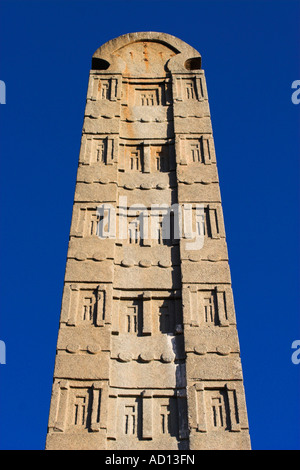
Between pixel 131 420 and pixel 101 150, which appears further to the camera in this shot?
pixel 101 150

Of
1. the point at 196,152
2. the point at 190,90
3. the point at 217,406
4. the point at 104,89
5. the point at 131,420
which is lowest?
the point at 131,420

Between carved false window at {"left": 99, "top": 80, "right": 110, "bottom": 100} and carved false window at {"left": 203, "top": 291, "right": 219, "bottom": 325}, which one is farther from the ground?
carved false window at {"left": 99, "top": 80, "right": 110, "bottom": 100}

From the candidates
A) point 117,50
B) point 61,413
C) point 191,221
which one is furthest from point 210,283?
point 117,50

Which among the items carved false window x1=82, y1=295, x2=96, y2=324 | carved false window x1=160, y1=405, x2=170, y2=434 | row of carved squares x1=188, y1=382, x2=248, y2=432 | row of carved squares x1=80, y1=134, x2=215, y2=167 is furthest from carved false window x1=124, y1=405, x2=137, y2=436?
row of carved squares x1=80, y1=134, x2=215, y2=167

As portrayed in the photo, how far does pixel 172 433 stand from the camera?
6051mm

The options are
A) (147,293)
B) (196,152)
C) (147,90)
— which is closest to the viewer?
(147,293)

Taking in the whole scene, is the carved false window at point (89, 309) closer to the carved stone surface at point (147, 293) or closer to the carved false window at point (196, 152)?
the carved stone surface at point (147, 293)

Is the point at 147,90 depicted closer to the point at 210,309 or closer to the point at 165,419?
the point at 210,309

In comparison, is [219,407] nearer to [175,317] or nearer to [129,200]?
[175,317]

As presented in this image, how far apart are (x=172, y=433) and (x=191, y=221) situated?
2.88 m

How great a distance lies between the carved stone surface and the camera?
6086 mm

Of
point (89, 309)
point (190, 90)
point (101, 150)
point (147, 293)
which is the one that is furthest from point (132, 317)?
point (190, 90)

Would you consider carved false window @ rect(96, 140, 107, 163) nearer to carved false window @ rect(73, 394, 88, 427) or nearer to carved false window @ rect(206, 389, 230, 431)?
carved false window @ rect(73, 394, 88, 427)

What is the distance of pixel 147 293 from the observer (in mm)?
7094
